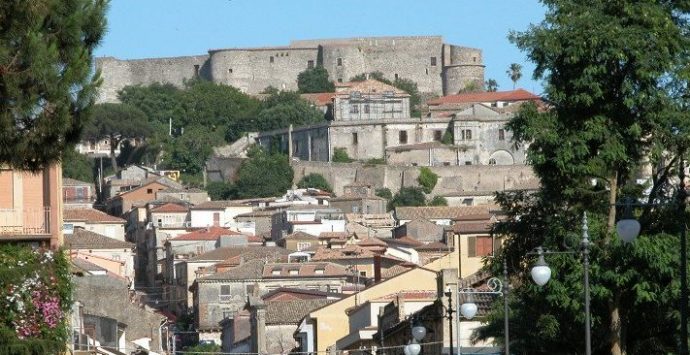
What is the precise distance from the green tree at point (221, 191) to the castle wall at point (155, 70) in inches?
1671

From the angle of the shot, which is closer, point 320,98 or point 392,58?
point 320,98

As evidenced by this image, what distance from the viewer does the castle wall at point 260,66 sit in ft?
614

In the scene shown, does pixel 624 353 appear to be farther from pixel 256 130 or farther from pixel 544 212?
pixel 256 130

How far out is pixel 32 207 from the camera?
25.8 m

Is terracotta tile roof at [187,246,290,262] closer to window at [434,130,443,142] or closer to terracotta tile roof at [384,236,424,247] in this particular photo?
terracotta tile roof at [384,236,424,247]

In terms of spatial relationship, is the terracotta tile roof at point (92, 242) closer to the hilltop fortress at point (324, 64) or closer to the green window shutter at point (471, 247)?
the green window shutter at point (471, 247)

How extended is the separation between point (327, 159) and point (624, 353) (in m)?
125

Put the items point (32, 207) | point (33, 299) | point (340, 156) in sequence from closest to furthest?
point (33, 299) < point (32, 207) < point (340, 156)

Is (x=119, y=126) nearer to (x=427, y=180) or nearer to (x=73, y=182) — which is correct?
(x=73, y=182)

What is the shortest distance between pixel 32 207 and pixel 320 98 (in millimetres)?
148871

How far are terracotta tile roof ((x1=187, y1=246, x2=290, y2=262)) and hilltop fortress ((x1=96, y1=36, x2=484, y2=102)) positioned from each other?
279 ft

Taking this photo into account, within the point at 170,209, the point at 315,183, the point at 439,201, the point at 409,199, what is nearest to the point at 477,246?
the point at 170,209

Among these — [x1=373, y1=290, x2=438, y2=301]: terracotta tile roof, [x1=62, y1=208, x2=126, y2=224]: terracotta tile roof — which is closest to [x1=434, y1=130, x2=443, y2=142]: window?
[x1=62, y1=208, x2=126, y2=224]: terracotta tile roof

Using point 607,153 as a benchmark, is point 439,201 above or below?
below
